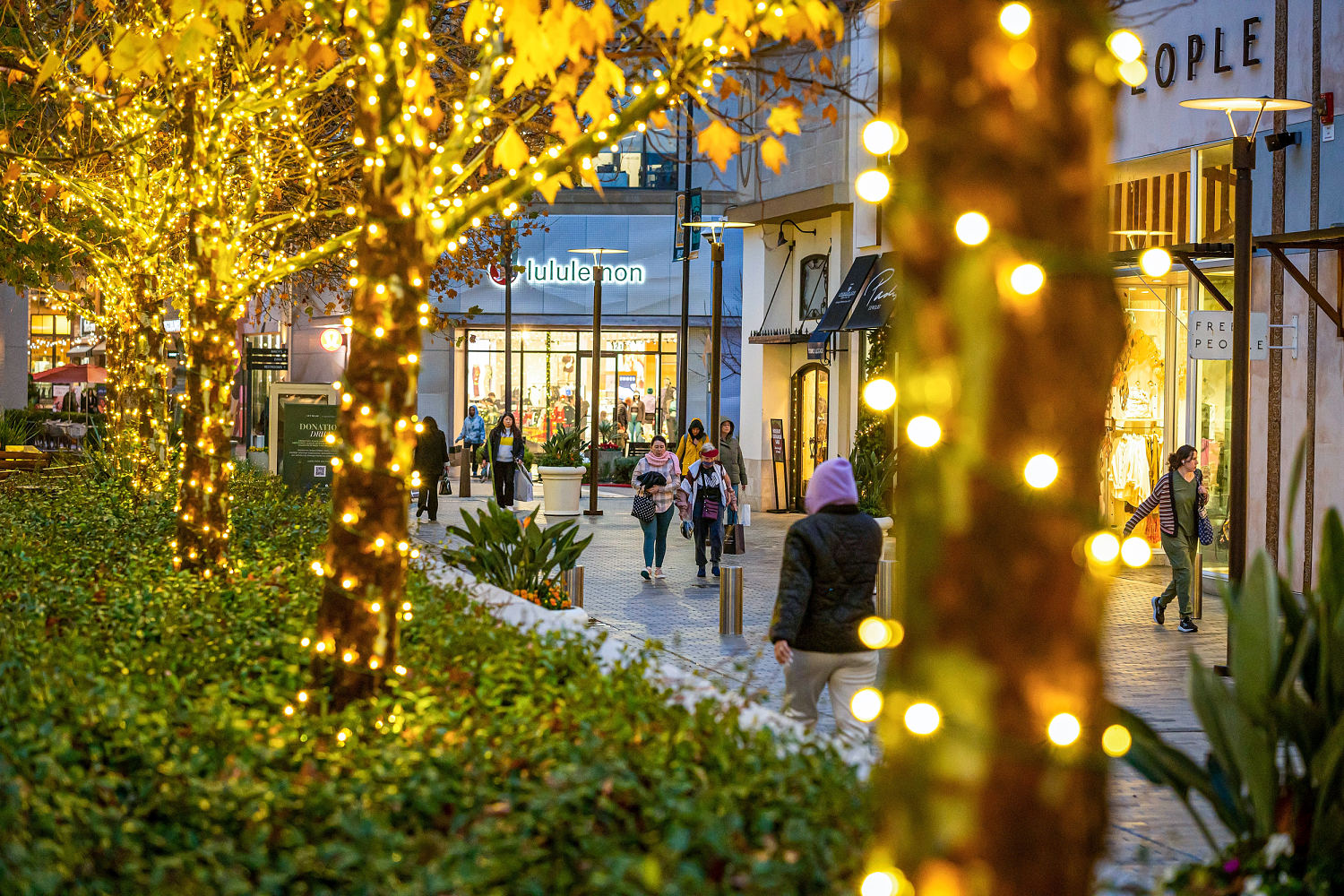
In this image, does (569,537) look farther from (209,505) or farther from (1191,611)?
(1191,611)

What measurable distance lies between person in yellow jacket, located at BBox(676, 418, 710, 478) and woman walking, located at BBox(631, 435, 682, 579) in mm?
1692

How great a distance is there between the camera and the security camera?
595 inches

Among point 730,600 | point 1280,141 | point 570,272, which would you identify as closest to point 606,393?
point 570,272

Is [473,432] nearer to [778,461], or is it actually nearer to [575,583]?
[778,461]

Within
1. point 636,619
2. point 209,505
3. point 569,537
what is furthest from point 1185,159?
point 209,505

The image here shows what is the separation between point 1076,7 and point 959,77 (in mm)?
260

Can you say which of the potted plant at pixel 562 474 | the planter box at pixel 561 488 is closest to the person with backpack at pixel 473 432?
the potted plant at pixel 562 474

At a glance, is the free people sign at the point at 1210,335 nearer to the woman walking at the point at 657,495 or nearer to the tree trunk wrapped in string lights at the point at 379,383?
the woman walking at the point at 657,495

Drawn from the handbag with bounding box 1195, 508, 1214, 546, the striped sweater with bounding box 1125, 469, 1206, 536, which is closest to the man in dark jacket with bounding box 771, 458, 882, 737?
the striped sweater with bounding box 1125, 469, 1206, 536

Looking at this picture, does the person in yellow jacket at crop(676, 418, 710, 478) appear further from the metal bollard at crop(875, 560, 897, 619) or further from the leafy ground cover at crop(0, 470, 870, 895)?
the leafy ground cover at crop(0, 470, 870, 895)

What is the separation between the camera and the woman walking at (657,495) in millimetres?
16625

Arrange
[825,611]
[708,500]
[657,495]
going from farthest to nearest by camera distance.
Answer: [708,500] → [657,495] → [825,611]

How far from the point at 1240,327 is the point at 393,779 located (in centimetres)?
848

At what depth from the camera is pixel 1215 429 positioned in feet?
57.7
